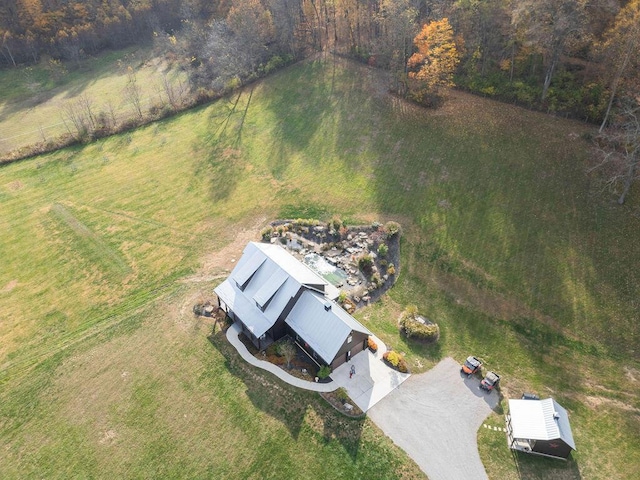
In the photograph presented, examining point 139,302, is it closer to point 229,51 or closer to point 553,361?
point 553,361

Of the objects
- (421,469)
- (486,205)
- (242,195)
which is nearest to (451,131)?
(486,205)

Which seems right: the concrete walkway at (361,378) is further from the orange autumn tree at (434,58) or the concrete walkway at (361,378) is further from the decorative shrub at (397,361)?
the orange autumn tree at (434,58)

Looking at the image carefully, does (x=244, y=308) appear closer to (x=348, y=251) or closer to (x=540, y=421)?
(x=348, y=251)

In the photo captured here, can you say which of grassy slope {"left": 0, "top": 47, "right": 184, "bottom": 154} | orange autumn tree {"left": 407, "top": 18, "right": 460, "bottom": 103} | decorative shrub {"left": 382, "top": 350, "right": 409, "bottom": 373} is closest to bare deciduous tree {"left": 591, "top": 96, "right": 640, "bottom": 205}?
orange autumn tree {"left": 407, "top": 18, "right": 460, "bottom": 103}

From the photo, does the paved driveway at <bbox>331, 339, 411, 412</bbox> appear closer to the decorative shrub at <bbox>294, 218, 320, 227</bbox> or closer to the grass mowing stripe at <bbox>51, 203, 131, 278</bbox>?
the decorative shrub at <bbox>294, 218, 320, 227</bbox>

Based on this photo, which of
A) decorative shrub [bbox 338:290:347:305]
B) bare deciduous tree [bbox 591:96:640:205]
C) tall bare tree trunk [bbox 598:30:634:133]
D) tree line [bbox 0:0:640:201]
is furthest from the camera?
tree line [bbox 0:0:640:201]

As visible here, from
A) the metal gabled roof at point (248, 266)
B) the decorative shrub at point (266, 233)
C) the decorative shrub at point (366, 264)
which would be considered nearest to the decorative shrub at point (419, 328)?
the decorative shrub at point (366, 264)

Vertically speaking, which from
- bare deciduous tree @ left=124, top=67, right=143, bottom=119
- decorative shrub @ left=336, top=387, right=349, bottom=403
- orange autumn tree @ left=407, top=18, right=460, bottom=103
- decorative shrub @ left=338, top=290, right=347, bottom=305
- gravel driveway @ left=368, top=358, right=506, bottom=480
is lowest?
gravel driveway @ left=368, top=358, right=506, bottom=480
